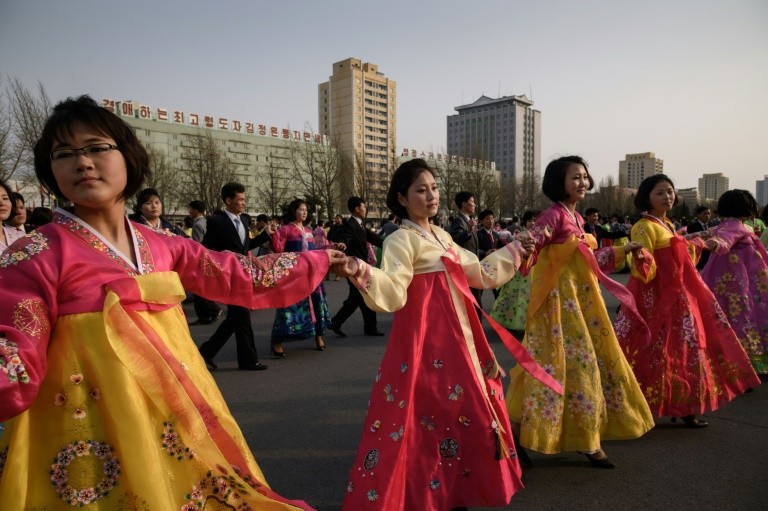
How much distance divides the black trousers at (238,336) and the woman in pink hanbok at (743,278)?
4.87 meters

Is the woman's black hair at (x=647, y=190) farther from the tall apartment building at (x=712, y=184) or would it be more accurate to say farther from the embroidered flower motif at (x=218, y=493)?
the tall apartment building at (x=712, y=184)

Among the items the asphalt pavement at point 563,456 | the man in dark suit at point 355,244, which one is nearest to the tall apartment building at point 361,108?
the man in dark suit at point 355,244

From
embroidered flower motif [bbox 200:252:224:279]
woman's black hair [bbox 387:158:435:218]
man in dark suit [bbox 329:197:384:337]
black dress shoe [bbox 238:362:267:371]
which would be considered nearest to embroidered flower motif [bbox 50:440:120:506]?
embroidered flower motif [bbox 200:252:224:279]

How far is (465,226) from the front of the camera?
24.0 ft

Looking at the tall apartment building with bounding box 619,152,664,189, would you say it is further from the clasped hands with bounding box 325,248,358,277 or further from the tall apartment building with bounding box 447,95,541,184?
the clasped hands with bounding box 325,248,358,277

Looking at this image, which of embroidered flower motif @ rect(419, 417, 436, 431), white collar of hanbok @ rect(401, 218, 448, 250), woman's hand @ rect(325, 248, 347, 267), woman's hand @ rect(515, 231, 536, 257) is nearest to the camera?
woman's hand @ rect(325, 248, 347, 267)

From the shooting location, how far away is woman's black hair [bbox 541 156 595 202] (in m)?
3.36

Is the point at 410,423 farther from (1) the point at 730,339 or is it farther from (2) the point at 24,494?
(1) the point at 730,339

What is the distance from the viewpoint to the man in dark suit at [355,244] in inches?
275

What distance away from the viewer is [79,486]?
133 centimetres

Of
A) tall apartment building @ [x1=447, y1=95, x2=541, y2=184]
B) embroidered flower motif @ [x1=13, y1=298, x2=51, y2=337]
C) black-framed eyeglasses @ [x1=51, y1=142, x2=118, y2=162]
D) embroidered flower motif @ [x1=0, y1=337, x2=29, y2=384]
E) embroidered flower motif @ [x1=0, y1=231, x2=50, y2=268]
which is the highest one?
tall apartment building @ [x1=447, y1=95, x2=541, y2=184]

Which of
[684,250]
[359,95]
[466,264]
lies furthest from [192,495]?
[359,95]

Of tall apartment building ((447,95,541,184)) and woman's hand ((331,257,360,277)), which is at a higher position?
tall apartment building ((447,95,541,184))

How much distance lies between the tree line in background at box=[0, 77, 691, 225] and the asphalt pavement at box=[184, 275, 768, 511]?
5650 mm
